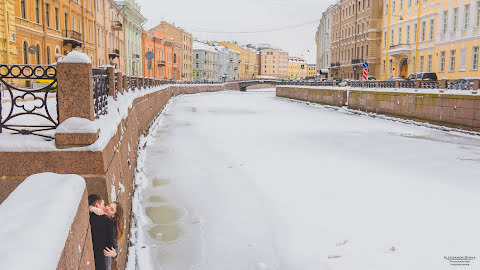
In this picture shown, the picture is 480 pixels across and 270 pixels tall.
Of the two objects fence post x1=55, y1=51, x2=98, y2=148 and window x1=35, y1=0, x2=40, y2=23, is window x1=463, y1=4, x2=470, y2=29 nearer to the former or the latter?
window x1=35, y1=0, x2=40, y2=23

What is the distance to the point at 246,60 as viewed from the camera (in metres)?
146

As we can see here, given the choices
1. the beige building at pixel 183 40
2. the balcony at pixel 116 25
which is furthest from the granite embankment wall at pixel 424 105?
the beige building at pixel 183 40

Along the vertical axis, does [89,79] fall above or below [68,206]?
above

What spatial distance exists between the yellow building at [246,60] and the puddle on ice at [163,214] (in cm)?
12109

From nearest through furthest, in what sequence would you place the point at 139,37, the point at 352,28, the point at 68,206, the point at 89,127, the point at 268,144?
the point at 68,206 < the point at 89,127 < the point at 268,144 < the point at 352,28 < the point at 139,37

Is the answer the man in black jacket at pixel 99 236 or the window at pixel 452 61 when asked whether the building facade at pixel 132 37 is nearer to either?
the window at pixel 452 61

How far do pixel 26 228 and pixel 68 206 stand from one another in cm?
37

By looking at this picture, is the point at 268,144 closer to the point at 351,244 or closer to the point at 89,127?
the point at 351,244

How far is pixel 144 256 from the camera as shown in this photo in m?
5.55

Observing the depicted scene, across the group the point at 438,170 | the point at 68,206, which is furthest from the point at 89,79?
the point at 438,170

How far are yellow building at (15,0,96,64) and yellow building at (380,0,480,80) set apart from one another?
25330 millimetres

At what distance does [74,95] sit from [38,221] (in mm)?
2641

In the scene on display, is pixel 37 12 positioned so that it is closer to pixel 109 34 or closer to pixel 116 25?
pixel 109 34

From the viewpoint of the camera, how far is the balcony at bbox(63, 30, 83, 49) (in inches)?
1147
